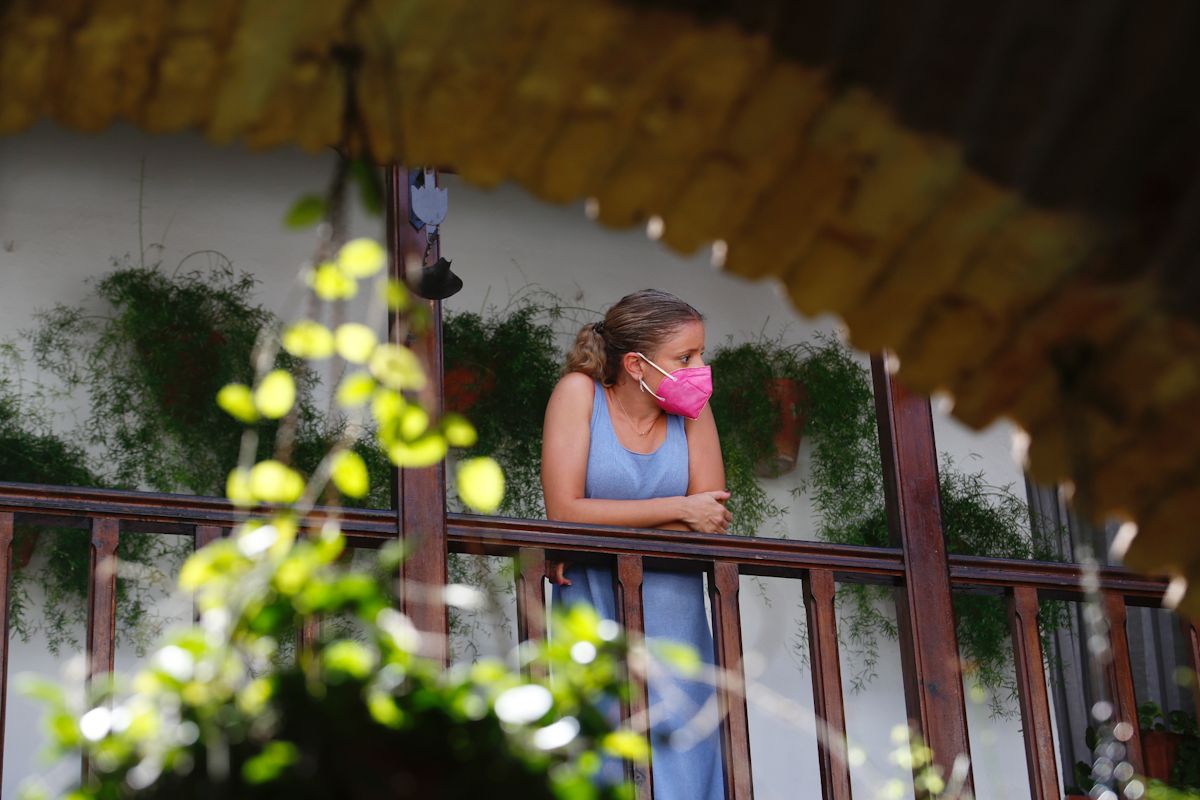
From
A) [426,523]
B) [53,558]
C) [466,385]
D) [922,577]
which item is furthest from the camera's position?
[466,385]

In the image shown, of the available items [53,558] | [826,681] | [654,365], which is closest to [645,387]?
[654,365]

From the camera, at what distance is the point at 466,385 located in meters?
5.60

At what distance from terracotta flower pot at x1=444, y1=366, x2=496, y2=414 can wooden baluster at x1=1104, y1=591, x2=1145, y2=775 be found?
7.56 ft

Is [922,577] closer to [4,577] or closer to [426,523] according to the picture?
[426,523]

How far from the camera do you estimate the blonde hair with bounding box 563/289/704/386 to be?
4535 millimetres

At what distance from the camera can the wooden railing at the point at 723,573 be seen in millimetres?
3521

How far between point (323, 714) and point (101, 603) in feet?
6.71

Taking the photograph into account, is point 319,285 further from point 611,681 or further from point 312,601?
point 611,681

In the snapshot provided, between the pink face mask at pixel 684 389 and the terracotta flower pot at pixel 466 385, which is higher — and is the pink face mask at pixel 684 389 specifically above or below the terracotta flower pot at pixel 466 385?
below

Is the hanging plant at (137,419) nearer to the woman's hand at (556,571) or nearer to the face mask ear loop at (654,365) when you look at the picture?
the face mask ear loop at (654,365)

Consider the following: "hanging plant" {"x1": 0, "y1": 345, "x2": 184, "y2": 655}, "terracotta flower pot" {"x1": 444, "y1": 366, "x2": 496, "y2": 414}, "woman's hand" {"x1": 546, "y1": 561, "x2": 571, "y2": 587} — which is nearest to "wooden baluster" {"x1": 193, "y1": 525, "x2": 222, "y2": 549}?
"woman's hand" {"x1": 546, "y1": 561, "x2": 571, "y2": 587}

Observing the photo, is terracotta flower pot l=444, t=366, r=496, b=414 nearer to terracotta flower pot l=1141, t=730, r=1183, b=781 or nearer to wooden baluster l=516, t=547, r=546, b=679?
wooden baluster l=516, t=547, r=546, b=679

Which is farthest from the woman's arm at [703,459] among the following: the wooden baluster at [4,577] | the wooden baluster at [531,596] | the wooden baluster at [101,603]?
the wooden baluster at [4,577]

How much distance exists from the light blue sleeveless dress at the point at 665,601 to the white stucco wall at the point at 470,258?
794 millimetres
